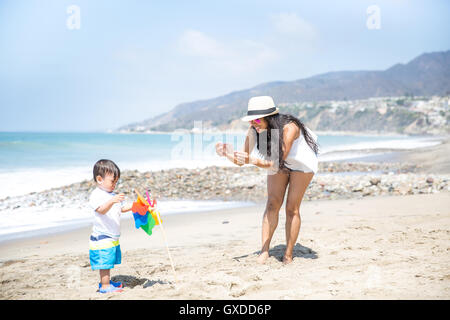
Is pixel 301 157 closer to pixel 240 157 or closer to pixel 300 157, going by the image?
pixel 300 157

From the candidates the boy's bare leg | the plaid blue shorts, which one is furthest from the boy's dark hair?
the boy's bare leg

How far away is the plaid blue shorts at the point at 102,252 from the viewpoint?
325 centimetres

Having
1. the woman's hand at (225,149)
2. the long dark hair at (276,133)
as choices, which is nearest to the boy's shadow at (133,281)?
the woman's hand at (225,149)

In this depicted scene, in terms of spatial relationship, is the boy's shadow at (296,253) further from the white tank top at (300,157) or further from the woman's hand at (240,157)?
the woman's hand at (240,157)

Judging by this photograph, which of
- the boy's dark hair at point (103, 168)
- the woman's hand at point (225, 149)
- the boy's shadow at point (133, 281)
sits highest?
the woman's hand at point (225, 149)

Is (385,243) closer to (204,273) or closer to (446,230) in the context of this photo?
(446,230)

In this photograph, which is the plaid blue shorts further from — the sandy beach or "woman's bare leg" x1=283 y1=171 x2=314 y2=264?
"woman's bare leg" x1=283 y1=171 x2=314 y2=264

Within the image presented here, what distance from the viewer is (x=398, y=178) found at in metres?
10.4

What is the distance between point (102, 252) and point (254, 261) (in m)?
1.58

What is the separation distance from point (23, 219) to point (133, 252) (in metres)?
3.94

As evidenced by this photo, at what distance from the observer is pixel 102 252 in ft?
10.7

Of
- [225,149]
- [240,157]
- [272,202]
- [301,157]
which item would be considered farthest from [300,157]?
[225,149]
